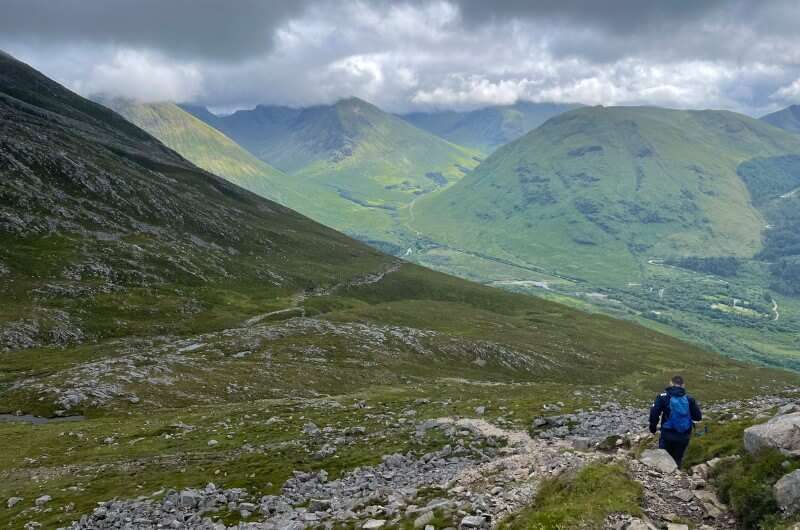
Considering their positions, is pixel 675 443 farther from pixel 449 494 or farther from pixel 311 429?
pixel 311 429

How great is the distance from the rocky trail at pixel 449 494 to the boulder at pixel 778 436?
6.44 ft

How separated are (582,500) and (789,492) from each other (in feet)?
21.5

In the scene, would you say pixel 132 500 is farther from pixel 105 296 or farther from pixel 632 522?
pixel 105 296

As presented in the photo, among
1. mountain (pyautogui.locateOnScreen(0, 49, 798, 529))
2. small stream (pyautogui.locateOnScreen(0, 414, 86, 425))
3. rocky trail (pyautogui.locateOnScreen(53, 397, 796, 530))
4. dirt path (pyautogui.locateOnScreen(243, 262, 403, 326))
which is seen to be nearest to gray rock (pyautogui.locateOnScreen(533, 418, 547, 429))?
mountain (pyautogui.locateOnScreen(0, 49, 798, 529))

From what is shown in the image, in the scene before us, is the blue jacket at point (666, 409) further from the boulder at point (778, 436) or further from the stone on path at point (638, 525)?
the stone on path at point (638, 525)

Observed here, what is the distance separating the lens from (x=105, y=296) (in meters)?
99.9

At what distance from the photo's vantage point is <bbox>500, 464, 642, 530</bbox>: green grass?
17.1 m

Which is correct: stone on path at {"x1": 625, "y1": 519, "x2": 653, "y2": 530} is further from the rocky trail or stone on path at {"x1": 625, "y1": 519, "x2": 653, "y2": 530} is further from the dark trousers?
the dark trousers

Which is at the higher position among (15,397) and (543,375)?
(543,375)

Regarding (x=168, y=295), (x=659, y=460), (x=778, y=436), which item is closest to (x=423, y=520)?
(x=659, y=460)

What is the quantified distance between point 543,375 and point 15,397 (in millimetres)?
83589

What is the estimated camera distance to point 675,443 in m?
23.5

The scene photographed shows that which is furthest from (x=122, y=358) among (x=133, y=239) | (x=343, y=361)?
(x=133, y=239)

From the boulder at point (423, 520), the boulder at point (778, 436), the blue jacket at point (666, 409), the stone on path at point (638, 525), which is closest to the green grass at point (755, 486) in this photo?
the boulder at point (778, 436)
